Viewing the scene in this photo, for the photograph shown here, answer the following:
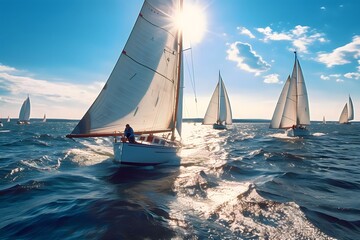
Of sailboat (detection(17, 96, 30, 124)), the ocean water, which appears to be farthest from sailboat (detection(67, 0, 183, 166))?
sailboat (detection(17, 96, 30, 124))

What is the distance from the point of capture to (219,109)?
66.0m

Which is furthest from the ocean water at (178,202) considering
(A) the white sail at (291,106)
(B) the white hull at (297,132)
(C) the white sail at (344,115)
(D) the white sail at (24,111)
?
(C) the white sail at (344,115)

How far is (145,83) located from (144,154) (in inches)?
183

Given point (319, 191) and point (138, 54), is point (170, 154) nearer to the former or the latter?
point (138, 54)

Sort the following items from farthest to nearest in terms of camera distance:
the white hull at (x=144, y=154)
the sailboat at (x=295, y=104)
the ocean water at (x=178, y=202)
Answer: the sailboat at (x=295, y=104)
the white hull at (x=144, y=154)
the ocean water at (x=178, y=202)

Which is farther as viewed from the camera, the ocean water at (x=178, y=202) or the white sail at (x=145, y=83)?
the white sail at (x=145, y=83)

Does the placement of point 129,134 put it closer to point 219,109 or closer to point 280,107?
point 280,107

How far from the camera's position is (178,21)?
18531mm

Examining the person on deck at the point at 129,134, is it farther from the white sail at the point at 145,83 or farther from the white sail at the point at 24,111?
the white sail at the point at 24,111

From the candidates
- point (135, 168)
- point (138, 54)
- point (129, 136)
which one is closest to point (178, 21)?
point (138, 54)

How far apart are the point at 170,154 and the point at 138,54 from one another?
694 cm

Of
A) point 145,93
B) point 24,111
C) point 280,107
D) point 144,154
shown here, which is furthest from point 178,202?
point 24,111

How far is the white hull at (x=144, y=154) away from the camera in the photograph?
1391cm

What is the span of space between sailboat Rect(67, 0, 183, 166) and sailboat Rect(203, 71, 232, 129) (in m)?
46.5
